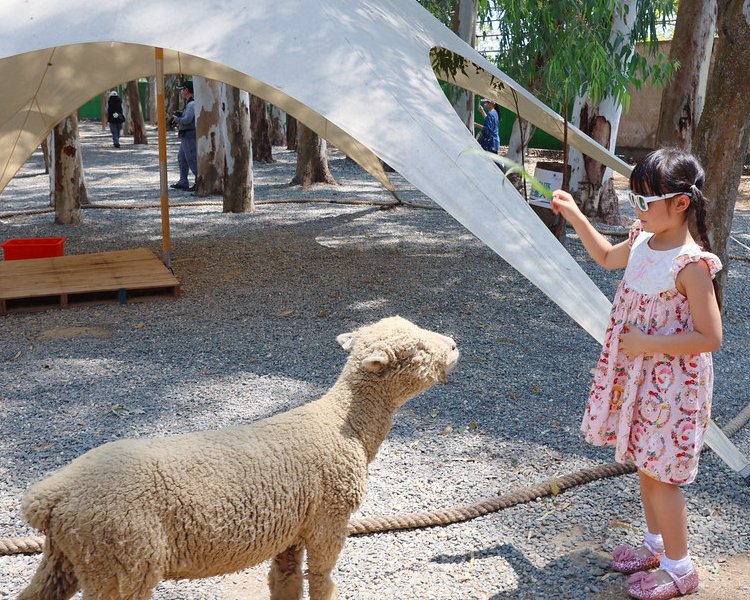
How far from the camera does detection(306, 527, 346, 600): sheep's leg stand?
2.04 meters

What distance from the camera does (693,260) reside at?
→ 2119mm

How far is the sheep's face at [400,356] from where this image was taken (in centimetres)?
206

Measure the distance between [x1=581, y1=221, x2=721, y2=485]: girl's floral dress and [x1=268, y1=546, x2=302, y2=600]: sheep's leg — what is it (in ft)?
3.54

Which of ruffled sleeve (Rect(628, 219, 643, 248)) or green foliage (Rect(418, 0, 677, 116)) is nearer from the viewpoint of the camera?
ruffled sleeve (Rect(628, 219, 643, 248))

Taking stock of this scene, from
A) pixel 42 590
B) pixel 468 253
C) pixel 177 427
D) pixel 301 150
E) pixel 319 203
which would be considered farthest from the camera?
pixel 301 150

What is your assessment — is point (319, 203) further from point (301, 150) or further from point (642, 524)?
point (642, 524)

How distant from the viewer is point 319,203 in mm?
10430

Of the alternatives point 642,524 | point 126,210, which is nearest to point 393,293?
point 642,524

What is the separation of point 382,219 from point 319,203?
4.91ft

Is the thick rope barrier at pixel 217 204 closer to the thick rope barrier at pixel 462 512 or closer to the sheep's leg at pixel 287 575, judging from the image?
the thick rope barrier at pixel 462 512

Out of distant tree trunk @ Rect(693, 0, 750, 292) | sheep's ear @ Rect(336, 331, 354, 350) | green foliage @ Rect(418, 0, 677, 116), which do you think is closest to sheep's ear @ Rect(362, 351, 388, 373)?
sheep's ear @ Rect(336, 331, 354, 350)

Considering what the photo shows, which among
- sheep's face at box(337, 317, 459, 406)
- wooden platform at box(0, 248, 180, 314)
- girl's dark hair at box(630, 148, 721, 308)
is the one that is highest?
girl's dark hair at box(630, 148, 721, 308)

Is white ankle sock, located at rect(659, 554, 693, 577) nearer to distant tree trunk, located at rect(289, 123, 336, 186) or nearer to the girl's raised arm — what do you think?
the girl's raised arm

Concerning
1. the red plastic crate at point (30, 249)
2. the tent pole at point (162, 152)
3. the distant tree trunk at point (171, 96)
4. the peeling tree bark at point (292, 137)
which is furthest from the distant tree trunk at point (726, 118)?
the distant tree trunk at point (171, 96)
